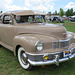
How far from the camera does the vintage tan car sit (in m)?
2.46

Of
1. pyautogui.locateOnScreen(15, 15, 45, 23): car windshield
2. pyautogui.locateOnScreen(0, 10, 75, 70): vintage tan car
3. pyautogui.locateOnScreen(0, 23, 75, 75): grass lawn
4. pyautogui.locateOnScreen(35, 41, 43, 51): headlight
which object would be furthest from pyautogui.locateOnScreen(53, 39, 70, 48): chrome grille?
pyautogui.locateOnScreen(15, 15, 45, 23): car windshield

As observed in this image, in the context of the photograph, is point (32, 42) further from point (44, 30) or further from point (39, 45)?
point (44, 30)

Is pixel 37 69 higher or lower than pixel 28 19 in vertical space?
lower

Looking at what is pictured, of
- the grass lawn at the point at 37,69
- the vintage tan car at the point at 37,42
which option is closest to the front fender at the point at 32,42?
the vintage tan car at the point at 37,42

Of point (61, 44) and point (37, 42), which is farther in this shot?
point (61, 44)

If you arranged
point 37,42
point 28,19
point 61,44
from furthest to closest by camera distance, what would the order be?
point 28,19, point 61,44, point 37,42

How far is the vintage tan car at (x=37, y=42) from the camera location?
8.05 feet

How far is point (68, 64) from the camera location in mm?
3258

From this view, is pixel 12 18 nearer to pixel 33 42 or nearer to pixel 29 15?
pixel 29 15

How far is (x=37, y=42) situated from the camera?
96.0 inches

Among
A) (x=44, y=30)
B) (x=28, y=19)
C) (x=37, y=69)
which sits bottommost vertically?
(x=37, y=69)

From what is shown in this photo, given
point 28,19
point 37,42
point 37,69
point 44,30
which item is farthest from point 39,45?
point 28,19

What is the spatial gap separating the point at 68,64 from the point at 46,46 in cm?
118

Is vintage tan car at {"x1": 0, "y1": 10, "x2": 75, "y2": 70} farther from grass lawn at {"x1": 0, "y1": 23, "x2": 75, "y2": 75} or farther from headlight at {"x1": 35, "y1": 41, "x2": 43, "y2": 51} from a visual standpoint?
grass lawn at {"x1": 0, "y1": 23, "x2": 75, "y2": 75}
